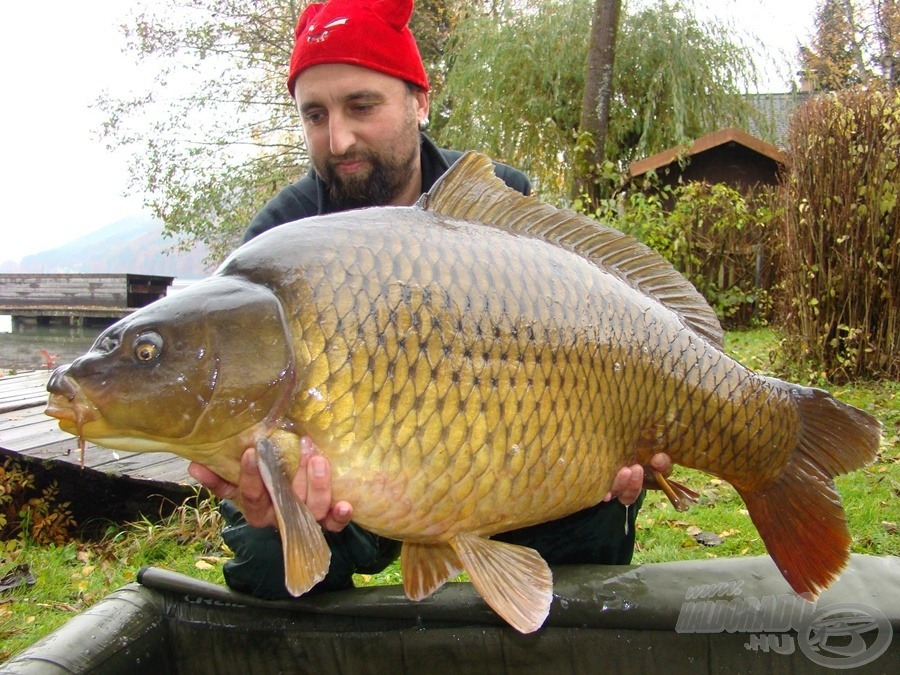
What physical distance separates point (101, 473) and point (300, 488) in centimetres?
207

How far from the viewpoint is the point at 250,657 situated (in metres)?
1.42

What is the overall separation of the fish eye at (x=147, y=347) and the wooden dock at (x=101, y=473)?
1.85 m

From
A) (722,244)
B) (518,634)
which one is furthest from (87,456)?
(722,244)

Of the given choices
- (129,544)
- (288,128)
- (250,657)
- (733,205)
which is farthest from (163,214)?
(250,657)

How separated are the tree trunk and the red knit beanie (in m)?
5.21

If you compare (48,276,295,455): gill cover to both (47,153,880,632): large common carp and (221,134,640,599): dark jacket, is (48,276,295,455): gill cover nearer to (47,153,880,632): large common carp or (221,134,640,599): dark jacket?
(47,153,880,632): large common carp

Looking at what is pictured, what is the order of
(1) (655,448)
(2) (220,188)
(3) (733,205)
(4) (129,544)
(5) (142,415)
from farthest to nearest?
(2) (220,188)
(3) (733,205)
(4) (129,544)
(1) (655,448)
(5) (142,415)

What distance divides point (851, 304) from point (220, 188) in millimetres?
8961

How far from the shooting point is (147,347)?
3.20 ft

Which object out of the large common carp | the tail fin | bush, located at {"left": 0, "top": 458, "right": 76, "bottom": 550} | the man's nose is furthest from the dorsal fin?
bush, located at {"left": 0, "top": 458, "right": 76, "bottom": 550}

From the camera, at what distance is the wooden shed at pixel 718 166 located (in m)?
8.00

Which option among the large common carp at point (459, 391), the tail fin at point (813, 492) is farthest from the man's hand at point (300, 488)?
the tail fin at point (813, 492)

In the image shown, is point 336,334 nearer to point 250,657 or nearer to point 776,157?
point 250,657

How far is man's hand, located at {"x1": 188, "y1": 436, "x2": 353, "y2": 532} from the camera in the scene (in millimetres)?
998
